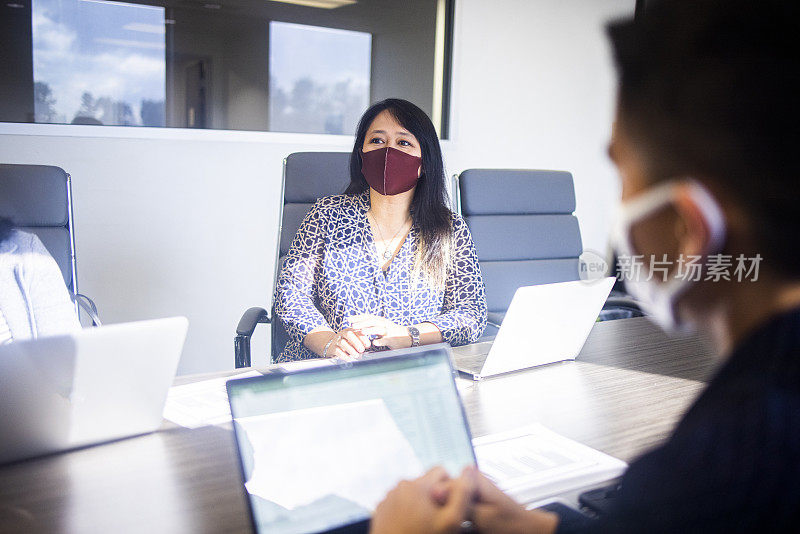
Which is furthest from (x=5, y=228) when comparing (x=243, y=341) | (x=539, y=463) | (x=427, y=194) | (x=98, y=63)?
(x=539, y=463)

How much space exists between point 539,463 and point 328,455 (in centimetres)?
39

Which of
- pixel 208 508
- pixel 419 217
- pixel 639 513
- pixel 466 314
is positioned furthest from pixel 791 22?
pixel 419 217

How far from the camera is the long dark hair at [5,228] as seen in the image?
188 centimetres

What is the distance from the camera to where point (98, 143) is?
2992 mm

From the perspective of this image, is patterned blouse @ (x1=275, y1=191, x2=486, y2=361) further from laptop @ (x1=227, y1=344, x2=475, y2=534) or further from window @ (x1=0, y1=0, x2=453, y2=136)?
window @ (x1=0, y1=0, x2=453, y2=136)

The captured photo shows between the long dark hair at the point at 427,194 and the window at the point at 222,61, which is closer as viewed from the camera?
the long dark hair at the point at 427,194

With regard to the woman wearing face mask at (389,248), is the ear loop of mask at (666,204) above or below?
above

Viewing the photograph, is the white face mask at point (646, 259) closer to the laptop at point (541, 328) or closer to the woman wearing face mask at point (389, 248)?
the laptop at point (541, 328)

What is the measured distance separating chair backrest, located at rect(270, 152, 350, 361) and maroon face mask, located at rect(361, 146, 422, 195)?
283mm

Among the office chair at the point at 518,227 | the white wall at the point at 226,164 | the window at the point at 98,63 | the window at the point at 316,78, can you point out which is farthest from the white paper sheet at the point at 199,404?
the window at the point at 316,78

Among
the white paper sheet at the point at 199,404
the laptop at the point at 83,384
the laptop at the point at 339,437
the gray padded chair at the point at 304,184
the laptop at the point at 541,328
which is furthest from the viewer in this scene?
the gray padded chair at the point at 304,184

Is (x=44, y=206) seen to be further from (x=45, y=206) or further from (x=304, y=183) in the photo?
(x=304, y=183)

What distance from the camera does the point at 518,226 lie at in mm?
2746

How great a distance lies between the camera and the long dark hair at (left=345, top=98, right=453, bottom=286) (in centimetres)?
217
